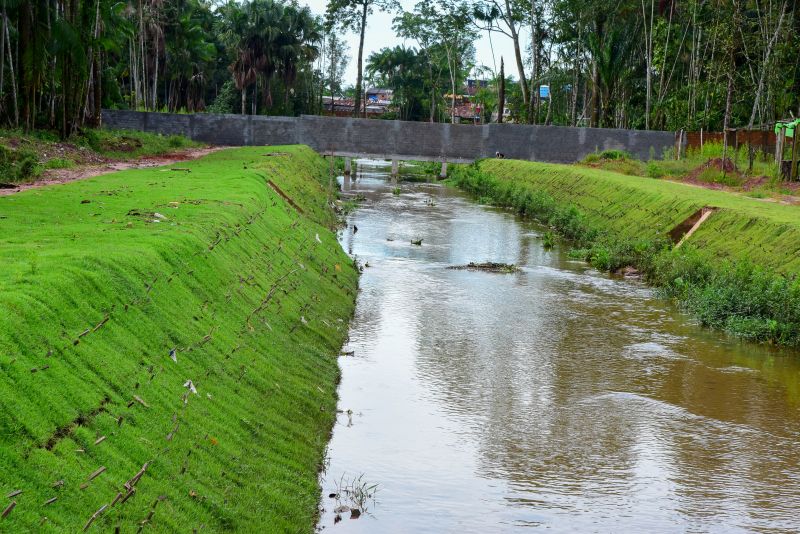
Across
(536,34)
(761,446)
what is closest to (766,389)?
(761,446)

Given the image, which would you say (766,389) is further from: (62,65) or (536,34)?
(536,34)

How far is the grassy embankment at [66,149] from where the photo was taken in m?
21.5

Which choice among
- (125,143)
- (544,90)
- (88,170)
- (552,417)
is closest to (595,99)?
(544,90)

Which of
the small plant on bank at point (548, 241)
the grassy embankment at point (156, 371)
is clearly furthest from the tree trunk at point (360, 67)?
the grassy embankment at point (156, 371)

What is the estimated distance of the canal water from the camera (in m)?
9.05

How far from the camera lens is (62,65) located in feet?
110

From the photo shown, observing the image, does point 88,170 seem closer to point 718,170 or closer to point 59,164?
point 59,164

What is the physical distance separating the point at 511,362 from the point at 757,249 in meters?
7.44

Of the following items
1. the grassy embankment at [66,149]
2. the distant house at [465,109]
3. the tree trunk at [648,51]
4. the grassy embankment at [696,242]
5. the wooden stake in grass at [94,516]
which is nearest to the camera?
the wooden stake in grass at [94,516]

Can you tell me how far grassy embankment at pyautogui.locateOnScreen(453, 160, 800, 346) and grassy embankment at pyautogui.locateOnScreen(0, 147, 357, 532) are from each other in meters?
6.88

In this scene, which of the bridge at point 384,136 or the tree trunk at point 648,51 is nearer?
the bridge at point 384,136

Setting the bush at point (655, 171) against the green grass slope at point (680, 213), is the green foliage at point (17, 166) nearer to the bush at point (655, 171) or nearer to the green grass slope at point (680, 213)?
the green grass slope at point (680, 213)

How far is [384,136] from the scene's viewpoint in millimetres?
51500

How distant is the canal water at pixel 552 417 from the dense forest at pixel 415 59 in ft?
60.7
